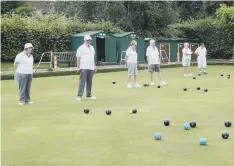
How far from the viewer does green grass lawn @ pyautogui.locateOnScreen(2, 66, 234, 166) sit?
5645mm

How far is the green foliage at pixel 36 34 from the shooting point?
26.2 metres

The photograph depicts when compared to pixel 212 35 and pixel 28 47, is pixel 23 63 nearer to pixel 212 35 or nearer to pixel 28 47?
pixel 28 47

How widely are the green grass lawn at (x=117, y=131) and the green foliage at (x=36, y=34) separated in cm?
1405

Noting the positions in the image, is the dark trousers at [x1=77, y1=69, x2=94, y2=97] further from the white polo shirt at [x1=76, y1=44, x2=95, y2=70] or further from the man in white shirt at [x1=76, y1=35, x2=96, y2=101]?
the white polo shirt at [x1=76, y1=44, x2=95, y2=70]

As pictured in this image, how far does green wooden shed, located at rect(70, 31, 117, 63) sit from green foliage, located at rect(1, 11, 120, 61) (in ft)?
2.06

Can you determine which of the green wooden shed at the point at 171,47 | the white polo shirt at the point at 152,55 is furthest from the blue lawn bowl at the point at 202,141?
the green wooden shed at the point at 171,47

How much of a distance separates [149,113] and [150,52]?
6564 mm

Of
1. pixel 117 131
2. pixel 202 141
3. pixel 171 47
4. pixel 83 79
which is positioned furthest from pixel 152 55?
pixel 171 47

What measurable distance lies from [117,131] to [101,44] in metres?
22.5

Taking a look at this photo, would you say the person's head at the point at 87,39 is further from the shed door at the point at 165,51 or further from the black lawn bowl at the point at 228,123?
the shed door at the point at 165,51

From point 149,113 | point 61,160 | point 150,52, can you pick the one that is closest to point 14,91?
point 150,52

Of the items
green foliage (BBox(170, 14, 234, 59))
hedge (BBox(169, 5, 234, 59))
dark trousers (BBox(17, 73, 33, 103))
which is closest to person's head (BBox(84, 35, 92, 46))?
dark trousers (BBox(17, 73, 33, 103))

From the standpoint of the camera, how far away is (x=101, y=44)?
2959 centimetres

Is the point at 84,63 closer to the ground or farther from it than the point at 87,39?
closer to the ground
